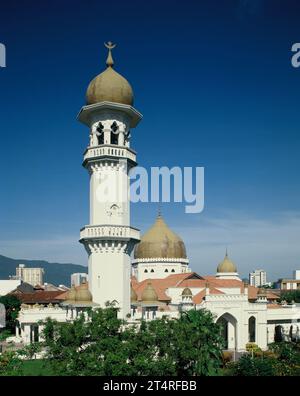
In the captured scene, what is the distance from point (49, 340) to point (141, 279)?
31.4 m

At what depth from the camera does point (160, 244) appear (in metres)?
48.8

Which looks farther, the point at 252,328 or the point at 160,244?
the point at 160,244

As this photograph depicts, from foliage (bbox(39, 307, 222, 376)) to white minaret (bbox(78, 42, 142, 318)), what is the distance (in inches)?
332

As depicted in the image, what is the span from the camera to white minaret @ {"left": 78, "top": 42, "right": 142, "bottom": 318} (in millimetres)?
27625

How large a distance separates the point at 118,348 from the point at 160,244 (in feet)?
105

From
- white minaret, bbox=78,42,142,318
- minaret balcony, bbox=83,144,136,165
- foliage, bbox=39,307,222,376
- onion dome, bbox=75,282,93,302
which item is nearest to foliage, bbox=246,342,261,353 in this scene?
white minaret, bbox=78,42,142,318

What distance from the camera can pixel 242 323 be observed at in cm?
3822

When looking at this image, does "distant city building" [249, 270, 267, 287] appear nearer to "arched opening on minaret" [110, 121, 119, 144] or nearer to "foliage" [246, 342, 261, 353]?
"foliage" [246, 342, 261, 353]

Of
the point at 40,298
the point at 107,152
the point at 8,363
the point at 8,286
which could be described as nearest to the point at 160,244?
the point at 40,298

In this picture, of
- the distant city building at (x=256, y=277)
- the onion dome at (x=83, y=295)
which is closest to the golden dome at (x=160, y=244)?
the onion dome at (x=83, y=295)

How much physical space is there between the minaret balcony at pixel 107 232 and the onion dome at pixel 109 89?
21.2 ft

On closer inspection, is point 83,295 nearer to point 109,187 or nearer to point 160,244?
point 109,187
